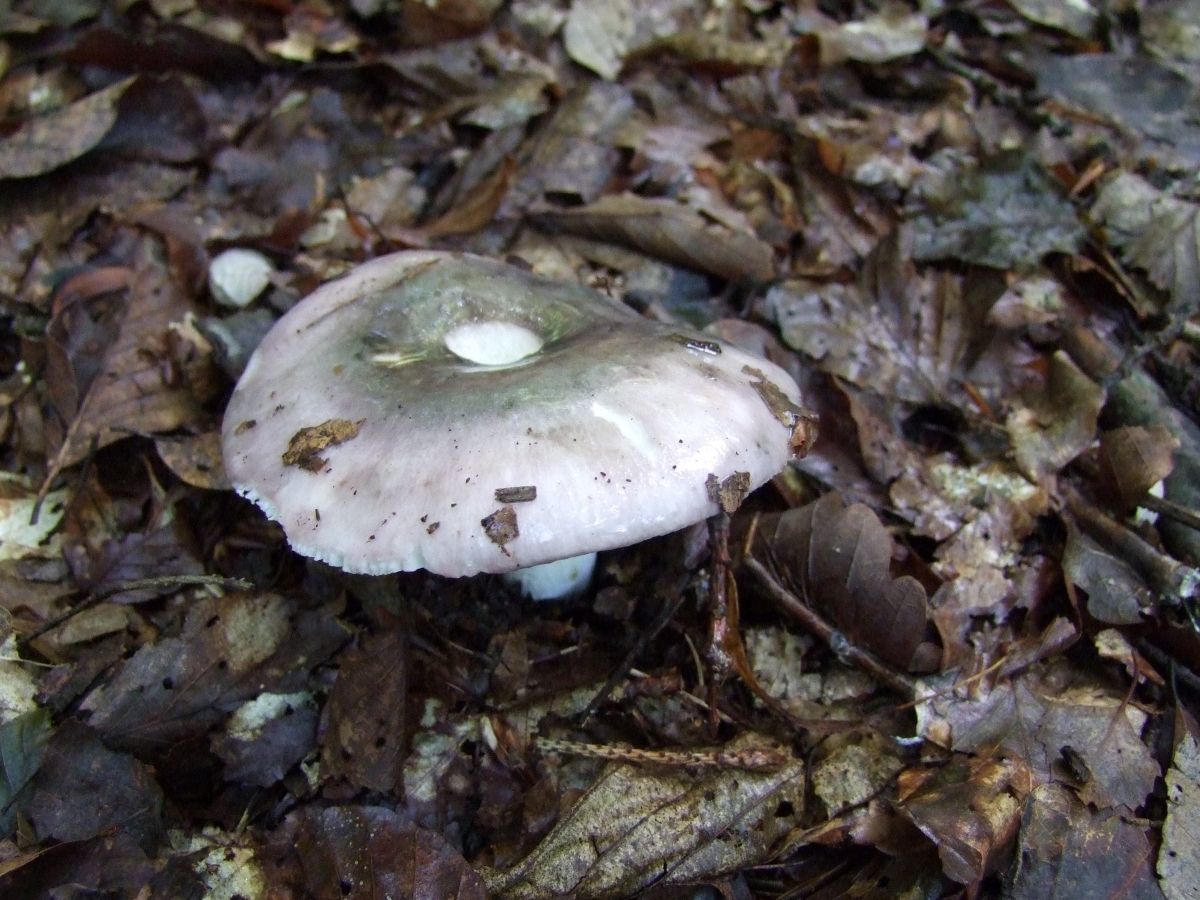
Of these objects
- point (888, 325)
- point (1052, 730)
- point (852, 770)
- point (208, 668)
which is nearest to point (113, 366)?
point (208, 668)

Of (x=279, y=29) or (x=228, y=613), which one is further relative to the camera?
(x=279, y=29)

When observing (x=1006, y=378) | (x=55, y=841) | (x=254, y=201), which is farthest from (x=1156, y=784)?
(x=254, y=201)

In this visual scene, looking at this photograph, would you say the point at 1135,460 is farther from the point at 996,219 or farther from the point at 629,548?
the point at 629,548

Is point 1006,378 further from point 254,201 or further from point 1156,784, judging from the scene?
point 254,201

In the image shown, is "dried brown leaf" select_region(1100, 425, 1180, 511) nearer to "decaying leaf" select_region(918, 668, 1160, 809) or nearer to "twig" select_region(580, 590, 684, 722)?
"decaying leaf" select_region(918, 668, 1160, 809)

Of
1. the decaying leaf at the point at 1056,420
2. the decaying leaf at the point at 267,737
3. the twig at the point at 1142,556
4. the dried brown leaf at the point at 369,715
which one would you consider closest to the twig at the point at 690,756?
the dried brown leaf at the point at 369,715
